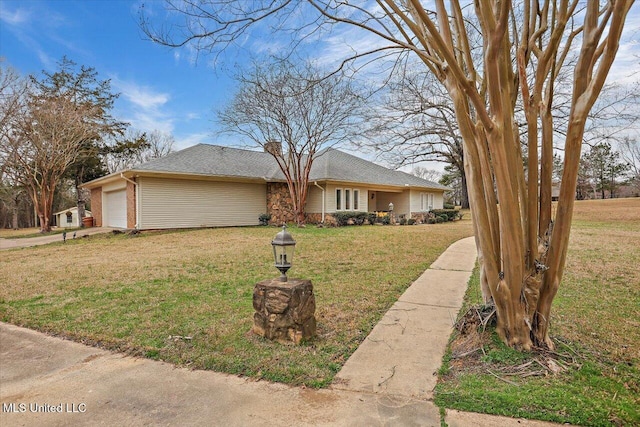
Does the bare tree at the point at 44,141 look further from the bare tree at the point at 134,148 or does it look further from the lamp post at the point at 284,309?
the lamp post at the point at 284,309

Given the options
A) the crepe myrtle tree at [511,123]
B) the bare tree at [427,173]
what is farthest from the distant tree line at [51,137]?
the bare tree at [427,173]

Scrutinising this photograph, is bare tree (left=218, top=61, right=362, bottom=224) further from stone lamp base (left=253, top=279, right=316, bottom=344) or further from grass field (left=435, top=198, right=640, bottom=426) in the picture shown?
grass field (left=435, top=198, right=640, bottom=426)

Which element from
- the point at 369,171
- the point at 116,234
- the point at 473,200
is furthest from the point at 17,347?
the point at 369,171

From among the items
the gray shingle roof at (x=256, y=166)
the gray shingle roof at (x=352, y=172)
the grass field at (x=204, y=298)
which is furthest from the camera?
the gray shingle roof at (x=352, y=172)

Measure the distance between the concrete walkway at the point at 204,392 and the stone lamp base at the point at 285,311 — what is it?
585 millimetres

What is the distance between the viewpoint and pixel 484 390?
245cm

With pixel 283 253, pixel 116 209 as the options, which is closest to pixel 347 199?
pixel 116 209

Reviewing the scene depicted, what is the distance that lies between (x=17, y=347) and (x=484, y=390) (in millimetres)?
4304

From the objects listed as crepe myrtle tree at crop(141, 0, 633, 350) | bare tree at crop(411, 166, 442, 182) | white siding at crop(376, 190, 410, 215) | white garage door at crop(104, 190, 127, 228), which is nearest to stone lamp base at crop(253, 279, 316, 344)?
crepe myrtle tree at crop(141, 0, 633, 350)

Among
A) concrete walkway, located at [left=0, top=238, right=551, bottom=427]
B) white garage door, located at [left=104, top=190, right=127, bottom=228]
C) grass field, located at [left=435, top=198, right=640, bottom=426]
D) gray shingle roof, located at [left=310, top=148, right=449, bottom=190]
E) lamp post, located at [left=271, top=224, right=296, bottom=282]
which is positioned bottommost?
concrete walkway, located at [left=0, top=238, right=551, bottom=427]

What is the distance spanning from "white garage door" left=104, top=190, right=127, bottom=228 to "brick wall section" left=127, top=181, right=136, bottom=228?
127 cm

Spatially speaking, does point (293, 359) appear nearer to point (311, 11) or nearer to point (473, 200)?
point (473, 200)

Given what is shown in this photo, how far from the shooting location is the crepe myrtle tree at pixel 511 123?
2.51 m

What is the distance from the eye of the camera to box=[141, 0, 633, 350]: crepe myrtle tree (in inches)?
98.8
